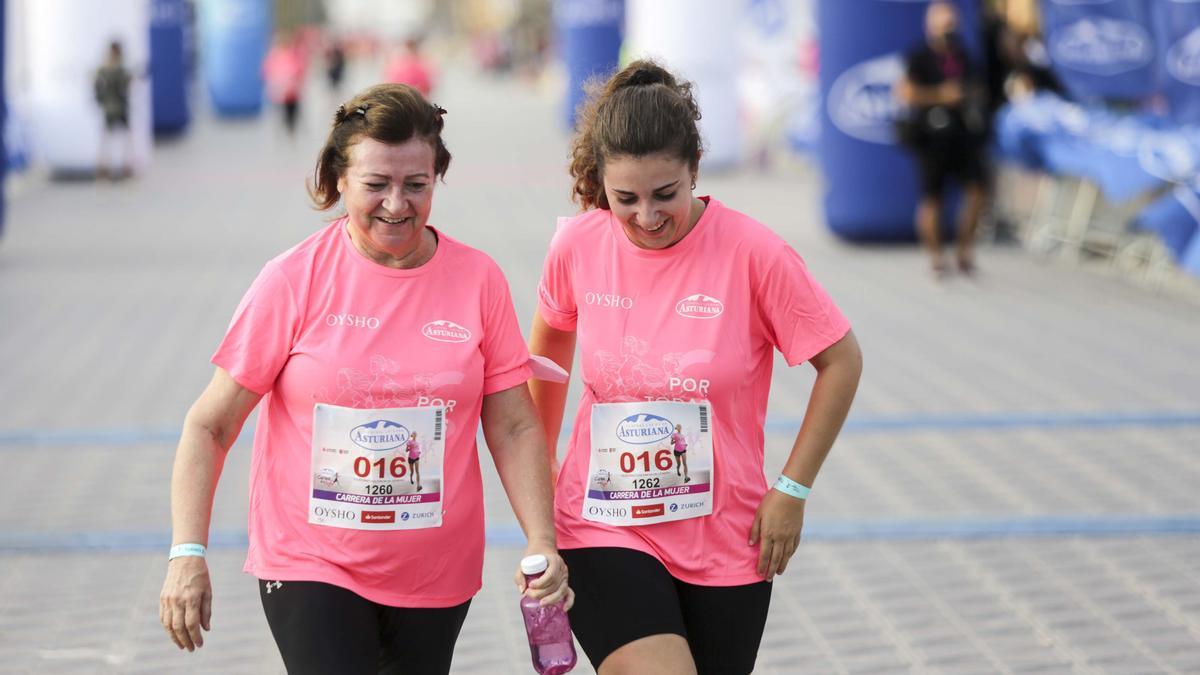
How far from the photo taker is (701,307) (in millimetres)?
3078

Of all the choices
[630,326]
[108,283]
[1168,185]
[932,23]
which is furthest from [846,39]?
[630,326]

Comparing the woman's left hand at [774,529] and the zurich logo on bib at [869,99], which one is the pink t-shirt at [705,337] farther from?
the zurich logo on bib at [869,99]

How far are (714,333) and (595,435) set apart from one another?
31 cm

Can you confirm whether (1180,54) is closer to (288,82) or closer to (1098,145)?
(1098,145)

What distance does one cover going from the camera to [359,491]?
2.94 m

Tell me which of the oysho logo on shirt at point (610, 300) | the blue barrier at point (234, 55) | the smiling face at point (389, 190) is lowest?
the blue barrier at point (234, 55)

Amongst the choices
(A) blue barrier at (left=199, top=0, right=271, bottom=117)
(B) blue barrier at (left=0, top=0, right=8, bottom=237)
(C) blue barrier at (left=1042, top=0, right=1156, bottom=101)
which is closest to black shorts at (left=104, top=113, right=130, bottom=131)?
(B) blue barrier at (left=0, top=0, right=8, bottom=237)

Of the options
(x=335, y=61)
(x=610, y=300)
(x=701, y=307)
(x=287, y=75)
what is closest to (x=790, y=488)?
(x=701, y=307)

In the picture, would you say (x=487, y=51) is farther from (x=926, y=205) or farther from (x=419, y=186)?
(x=419, y=186)

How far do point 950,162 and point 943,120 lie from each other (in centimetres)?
32

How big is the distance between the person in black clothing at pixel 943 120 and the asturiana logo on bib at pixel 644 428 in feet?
28.9

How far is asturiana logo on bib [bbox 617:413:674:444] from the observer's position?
10.1ft

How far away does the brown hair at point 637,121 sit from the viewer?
2943 mm

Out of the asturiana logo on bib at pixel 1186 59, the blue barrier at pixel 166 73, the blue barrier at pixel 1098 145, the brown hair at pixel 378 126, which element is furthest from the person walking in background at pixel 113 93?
the brown hair at pixel 378 126
